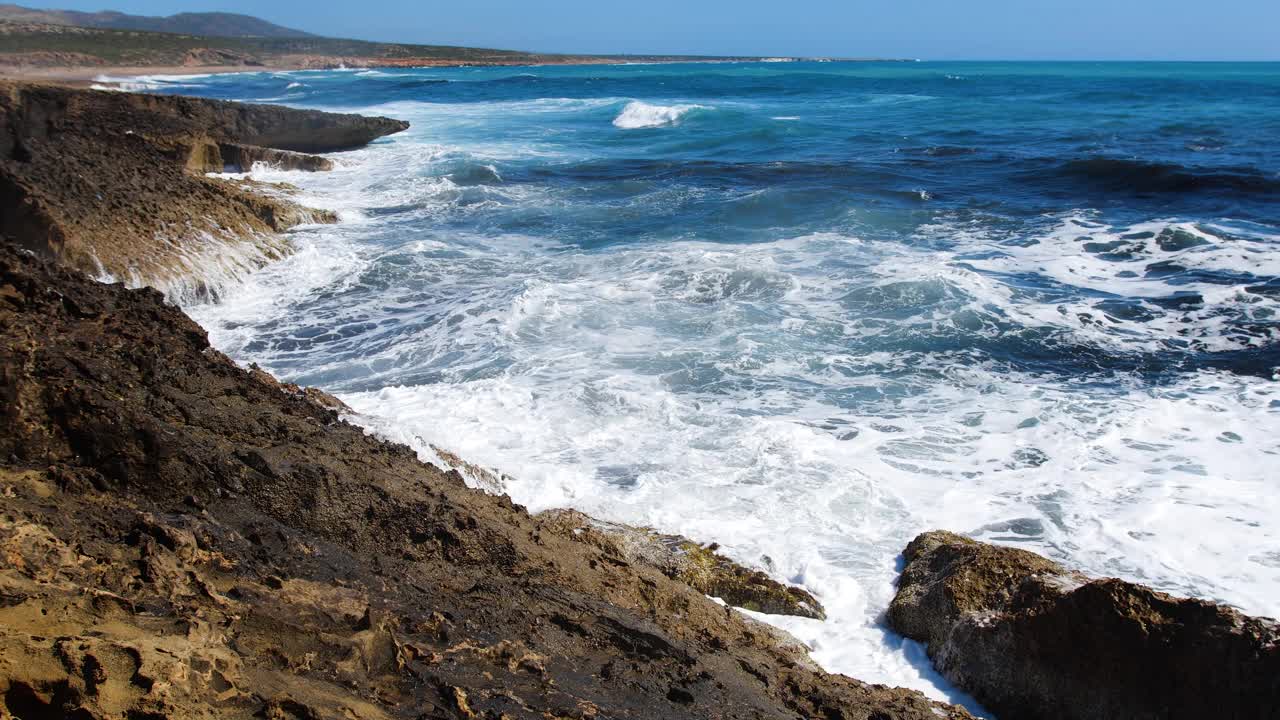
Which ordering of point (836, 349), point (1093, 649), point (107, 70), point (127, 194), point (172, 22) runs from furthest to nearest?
point (172, 22) → point (107, 70) → point (127, 194) → point (836, 349) → point (1093, 649)

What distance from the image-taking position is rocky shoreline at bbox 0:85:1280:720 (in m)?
2.19

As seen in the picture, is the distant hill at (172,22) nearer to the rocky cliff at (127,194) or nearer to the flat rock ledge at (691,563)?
the rocky cliff at (127,194)

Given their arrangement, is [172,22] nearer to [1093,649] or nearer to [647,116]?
[647,116]

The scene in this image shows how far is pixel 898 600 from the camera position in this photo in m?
4.20

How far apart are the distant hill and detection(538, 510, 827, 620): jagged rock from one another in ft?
518

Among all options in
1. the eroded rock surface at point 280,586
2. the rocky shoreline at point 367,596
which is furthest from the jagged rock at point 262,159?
the eroded rock surface at point 280,586

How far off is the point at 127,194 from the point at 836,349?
8.03 m

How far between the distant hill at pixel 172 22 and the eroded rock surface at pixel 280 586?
518ft

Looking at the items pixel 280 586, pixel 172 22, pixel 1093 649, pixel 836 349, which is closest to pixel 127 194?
pixel 836 349

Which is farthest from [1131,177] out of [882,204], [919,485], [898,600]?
[898,600]

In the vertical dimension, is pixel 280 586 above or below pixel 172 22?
below

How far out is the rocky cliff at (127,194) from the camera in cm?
839

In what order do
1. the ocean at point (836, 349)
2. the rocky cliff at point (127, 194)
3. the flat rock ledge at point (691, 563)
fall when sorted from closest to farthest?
the flat rock ledge at point (691, 563) → the ocean at point (836, 349) → the rocky cliff at point (127, 194)

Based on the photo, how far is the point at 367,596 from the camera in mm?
2750
